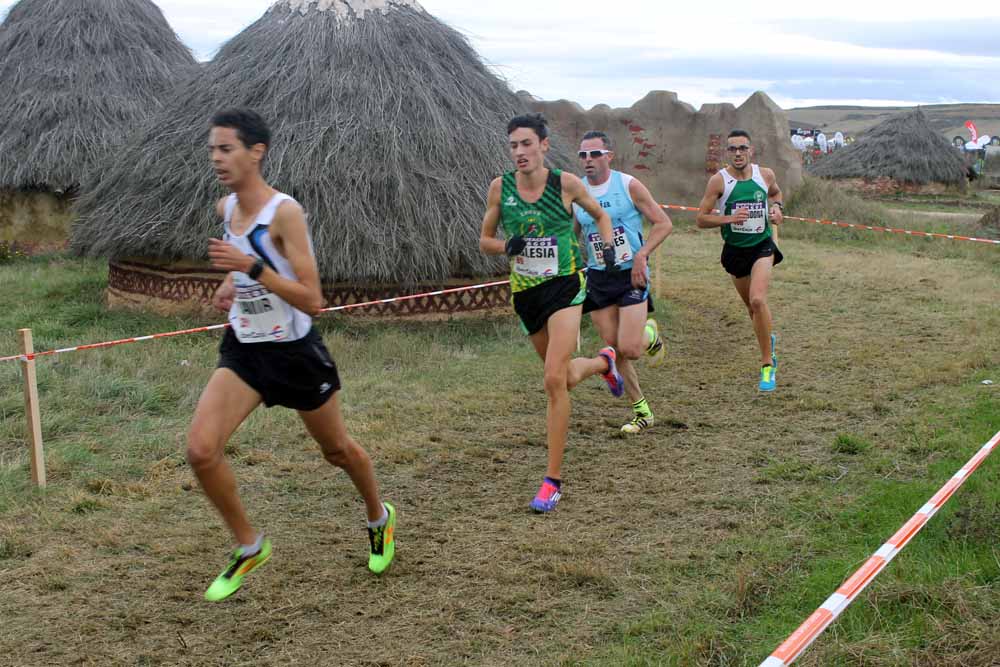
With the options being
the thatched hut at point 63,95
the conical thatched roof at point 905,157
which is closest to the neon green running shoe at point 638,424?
the thatched hut at point 63,95

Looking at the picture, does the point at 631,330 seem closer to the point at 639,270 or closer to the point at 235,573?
the point at 639,270

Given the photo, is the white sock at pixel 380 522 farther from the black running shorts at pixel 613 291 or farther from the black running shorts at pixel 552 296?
the black running shorts at pixel 613 291

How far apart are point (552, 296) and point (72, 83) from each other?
1297 cm

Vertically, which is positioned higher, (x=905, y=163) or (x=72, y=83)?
(x=72, y=83)

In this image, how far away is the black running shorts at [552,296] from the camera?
5.22 m

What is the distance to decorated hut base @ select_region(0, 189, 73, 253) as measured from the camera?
16047 mm

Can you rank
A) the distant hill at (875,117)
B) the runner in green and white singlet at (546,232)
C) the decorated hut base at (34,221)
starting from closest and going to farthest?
the runner in green and white singlet at (546,232) < the decorated hut base at (34,221) < the distant hill at (875,117)

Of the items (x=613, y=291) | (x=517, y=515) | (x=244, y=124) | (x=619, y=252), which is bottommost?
(x=517, y=515)

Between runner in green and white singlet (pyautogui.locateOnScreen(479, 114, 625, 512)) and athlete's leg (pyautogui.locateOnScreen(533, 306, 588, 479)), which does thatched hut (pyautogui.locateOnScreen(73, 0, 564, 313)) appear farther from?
athlete's leg (pyautogui.locateOnScreen(533, 306, 588, 479))

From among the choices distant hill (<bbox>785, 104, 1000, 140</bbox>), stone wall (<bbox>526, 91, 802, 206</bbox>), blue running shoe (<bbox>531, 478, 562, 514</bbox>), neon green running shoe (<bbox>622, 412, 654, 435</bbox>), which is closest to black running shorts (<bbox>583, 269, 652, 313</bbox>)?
neon green running shoe (<bbox>622, 412, 654, 435</bbox>)

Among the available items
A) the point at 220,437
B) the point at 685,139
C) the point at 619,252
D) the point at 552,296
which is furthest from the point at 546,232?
the point at 685,139

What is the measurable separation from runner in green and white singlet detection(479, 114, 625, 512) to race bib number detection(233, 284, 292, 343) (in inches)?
58.3

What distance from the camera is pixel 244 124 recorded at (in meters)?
3.88

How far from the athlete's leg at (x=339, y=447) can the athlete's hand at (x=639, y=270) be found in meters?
2.37
